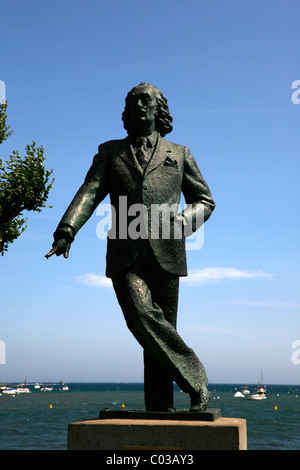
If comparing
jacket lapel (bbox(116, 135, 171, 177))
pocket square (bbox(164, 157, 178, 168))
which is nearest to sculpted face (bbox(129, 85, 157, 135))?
jacket lapel (bbox(116, 135, 171, 177))

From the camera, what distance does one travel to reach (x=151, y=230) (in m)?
5.10

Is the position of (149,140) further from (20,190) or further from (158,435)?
(20,190)

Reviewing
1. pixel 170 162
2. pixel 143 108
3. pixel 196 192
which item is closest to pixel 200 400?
pixel 196 192

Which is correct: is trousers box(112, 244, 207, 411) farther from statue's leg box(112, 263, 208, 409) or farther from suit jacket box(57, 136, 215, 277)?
suit jacket box(57, 136, 215, 277)

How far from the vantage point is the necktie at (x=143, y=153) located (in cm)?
538

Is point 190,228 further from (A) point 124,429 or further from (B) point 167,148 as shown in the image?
(A) point 124,429

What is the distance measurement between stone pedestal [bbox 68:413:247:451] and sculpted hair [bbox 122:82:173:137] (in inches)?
108

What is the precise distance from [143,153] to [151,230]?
2.62ft

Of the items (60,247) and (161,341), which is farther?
(60,247)

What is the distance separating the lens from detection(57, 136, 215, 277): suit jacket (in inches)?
202

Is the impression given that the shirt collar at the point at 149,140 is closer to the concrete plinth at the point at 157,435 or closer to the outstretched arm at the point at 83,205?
the outstretched arm at the point at 83,205

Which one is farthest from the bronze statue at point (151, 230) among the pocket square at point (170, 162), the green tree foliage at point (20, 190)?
the green tree foliage at point (20, 190)

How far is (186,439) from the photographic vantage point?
171 inches

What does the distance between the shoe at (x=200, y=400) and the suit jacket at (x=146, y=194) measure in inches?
40.7
